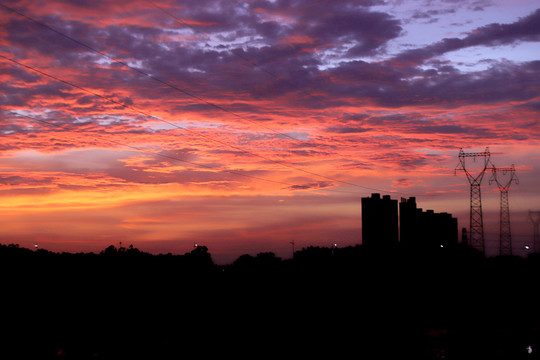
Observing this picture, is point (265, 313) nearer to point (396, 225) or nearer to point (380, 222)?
point (380, 222)

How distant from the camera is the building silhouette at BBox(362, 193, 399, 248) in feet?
424

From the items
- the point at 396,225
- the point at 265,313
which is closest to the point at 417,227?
the point at 396,225

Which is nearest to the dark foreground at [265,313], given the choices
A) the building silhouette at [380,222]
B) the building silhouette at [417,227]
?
the building silhouette at [380,222]

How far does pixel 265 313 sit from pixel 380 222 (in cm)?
8107

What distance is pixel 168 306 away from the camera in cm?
5497

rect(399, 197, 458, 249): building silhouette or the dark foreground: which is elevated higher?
rect(399, 197, 458, 249): building silhouette

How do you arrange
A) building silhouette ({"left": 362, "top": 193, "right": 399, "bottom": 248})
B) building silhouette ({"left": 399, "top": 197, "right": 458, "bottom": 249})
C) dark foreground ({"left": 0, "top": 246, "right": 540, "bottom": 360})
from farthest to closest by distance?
building silhouette ({"left": 399, "top": 197, "right": 458, "bottom": 249}), building silhouette ({"left": 362, "top": 193, "right": 399, "bottom": 248}), dark foreground ({"left": 0, "top": 246, "right": 540, "bottom": 360})

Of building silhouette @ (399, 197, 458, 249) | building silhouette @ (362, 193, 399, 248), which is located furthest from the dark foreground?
building silhouette @ (399, 197, 458, 249)

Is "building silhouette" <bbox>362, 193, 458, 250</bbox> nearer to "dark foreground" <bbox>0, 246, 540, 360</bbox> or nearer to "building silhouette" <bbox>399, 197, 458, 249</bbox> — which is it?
"building silhouette" <bbox>399, 197, 458, 249</bbox>

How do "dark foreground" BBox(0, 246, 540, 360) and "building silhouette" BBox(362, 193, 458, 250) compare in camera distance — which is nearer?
"dark foreground" BBox(0, 246, 540, 360)

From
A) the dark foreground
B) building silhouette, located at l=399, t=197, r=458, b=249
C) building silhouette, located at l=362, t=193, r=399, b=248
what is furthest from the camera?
building silhouette, located at l=399, t=197, r=458, b=249

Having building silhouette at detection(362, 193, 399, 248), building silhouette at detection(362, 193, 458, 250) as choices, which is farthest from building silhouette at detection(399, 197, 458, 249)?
building silhouette at detection(362, 193, 399, 248)

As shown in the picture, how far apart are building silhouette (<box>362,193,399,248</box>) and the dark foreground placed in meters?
44.3

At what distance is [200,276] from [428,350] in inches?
1545
